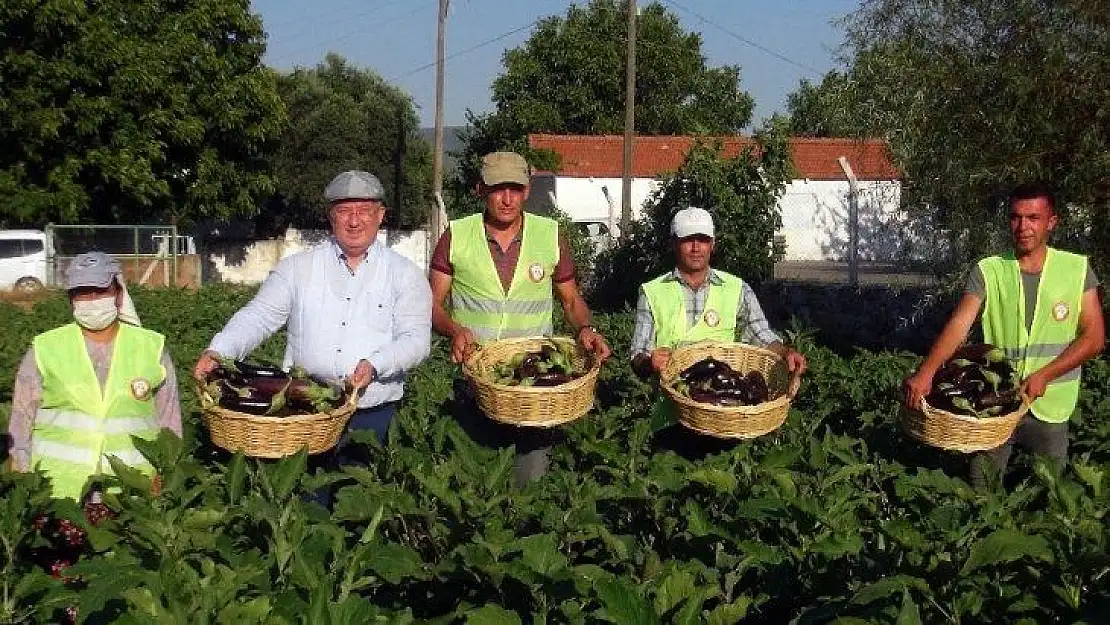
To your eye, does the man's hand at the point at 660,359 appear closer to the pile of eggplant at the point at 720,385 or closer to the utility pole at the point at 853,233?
the pile of eggplant at the point at 720,385

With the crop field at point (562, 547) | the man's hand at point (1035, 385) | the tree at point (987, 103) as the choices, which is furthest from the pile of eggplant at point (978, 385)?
the tree at point (987, 103)

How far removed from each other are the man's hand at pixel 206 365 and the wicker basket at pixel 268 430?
0.09 metres

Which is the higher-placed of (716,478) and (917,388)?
(917,388)

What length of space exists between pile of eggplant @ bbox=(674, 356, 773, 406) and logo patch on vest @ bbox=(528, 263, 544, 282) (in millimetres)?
741

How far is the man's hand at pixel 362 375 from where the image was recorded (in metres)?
4.55

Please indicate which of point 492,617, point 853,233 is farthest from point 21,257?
point 492,617

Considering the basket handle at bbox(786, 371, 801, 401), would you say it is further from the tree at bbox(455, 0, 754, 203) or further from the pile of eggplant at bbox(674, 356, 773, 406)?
the tree at bbox(455, 0, 754, 203)

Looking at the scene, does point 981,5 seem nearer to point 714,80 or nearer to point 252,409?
point 252,409

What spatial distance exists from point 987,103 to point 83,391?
7789 mm

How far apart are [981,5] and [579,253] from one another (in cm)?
1165

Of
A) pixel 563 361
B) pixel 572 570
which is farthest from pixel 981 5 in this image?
pixel 572 570

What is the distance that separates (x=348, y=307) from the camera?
15.8ft

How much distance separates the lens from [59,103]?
101ft

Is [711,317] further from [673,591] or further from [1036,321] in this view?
[673,591]
